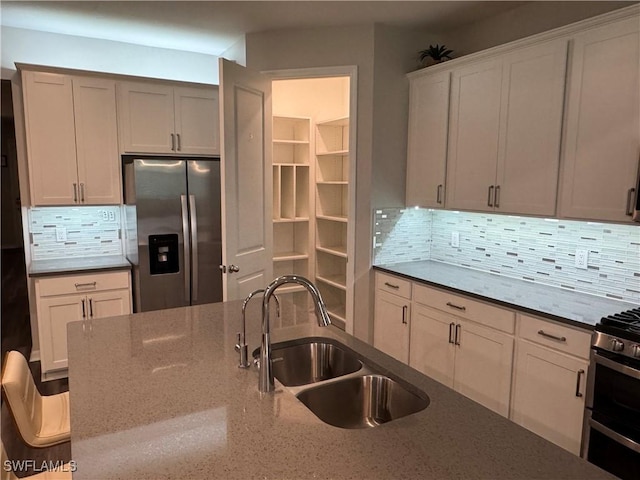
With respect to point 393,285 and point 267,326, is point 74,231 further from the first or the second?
point 267,326

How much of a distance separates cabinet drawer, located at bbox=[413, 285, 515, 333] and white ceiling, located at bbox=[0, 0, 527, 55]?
73.1 inches

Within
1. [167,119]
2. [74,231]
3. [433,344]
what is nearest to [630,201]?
[433,344]

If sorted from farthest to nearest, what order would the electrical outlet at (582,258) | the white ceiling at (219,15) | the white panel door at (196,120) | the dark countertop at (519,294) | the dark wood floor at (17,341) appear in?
the white panel door at (196,120) → the white ceiling at (219,15) → the electrical outlet at (582,258) → the dark wood floor at (17,341) → the dark countertop at (519,294)

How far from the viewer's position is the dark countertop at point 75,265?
126 inches

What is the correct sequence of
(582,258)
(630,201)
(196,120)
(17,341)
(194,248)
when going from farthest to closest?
(17,341)
(196,120)
(194,248)
(582,258)
(630,201)

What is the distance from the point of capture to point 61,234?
367 centimetres

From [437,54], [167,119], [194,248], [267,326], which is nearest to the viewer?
[267,326]

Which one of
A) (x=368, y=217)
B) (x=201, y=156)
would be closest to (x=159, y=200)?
(x=201, y=156)

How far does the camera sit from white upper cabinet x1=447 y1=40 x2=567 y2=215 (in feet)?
8.02

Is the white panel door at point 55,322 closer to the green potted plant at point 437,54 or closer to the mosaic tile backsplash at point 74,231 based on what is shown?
the mosaic tile backsplash at point 74,231

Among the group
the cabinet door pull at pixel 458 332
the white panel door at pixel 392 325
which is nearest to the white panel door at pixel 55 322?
the white panel door at pixel 392 325

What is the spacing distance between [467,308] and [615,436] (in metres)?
0.94

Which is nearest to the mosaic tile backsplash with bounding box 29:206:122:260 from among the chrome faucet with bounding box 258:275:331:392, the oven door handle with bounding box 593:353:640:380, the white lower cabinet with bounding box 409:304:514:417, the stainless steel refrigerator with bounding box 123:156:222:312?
the stainless steel refrigerator with bounding box 123:156:222:312

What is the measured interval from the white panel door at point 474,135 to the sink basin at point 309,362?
1.63 meters
